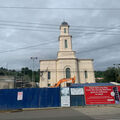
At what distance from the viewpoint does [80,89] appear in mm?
14602

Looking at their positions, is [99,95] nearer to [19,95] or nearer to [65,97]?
[65,97]

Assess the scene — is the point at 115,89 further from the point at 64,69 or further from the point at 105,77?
the point at 105,77

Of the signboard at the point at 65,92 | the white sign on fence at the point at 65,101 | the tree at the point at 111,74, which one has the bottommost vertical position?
the white sign on fence at the point at 65,101

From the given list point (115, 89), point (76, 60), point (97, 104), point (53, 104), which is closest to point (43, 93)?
point (53, 104)

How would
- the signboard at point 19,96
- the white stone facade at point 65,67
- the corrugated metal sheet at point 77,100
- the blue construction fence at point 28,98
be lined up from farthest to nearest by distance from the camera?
the white stone facade at point 65,67
the corrugated metal sheet at point 77,100
the signboard at point 19,96
the blue construction fence at point 28,98

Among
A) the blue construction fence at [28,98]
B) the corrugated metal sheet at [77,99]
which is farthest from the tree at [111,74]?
the blue construction fence at [28,98]

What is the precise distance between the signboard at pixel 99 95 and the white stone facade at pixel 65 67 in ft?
87.5

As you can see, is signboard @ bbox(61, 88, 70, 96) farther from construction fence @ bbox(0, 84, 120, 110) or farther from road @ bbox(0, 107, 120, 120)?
road @ bbox(0, 107, 120, 120)

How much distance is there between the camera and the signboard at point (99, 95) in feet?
47.2

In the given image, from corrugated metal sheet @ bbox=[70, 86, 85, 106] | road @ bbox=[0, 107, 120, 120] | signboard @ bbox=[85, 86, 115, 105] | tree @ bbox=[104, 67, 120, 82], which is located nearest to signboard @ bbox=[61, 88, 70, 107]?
corrugated metal sheet @ bbox=[70, 86, 85, 106]

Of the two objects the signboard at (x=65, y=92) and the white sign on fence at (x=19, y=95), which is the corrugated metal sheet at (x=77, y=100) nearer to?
the signboard at (x=65, y=92)

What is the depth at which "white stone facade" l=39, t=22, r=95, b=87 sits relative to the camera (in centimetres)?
4266

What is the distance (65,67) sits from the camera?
4288cm

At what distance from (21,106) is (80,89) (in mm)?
7026
